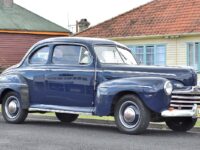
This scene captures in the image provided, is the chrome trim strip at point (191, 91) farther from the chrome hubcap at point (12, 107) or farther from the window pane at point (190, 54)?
the window pane at point (190, 54)

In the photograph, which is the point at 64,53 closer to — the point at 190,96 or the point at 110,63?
the point at 110,63

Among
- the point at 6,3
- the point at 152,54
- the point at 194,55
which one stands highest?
the point at 6,3

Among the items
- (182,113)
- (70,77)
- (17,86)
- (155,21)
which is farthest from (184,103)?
(155,21)

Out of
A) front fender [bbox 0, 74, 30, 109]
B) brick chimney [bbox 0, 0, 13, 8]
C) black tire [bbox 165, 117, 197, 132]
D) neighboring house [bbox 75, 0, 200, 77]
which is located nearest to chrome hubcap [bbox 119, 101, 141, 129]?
black tire [bbox 165, 117, 197, 132]

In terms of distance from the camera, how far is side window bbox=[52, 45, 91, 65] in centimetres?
1234

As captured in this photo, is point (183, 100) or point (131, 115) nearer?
point (183, 100)

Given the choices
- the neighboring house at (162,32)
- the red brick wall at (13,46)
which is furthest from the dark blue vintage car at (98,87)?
the red brick wall at (13,46)

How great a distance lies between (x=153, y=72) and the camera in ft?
37.8

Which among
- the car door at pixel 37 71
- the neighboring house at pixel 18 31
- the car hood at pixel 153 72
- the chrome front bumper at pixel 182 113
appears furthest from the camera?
the neighboring house at pixel 18 31

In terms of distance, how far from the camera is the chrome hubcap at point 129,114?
441 inches

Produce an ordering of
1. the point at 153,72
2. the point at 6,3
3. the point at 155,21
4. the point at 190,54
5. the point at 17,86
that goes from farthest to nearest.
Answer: the point at 6,3
the point at 155,21
the point at 190,54
the point at 17,86
the point at 153,72

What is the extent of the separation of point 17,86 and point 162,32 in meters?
13.8

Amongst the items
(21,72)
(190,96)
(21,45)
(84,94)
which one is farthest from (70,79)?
(21,45)

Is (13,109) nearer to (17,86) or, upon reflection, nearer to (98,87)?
(17,86)
